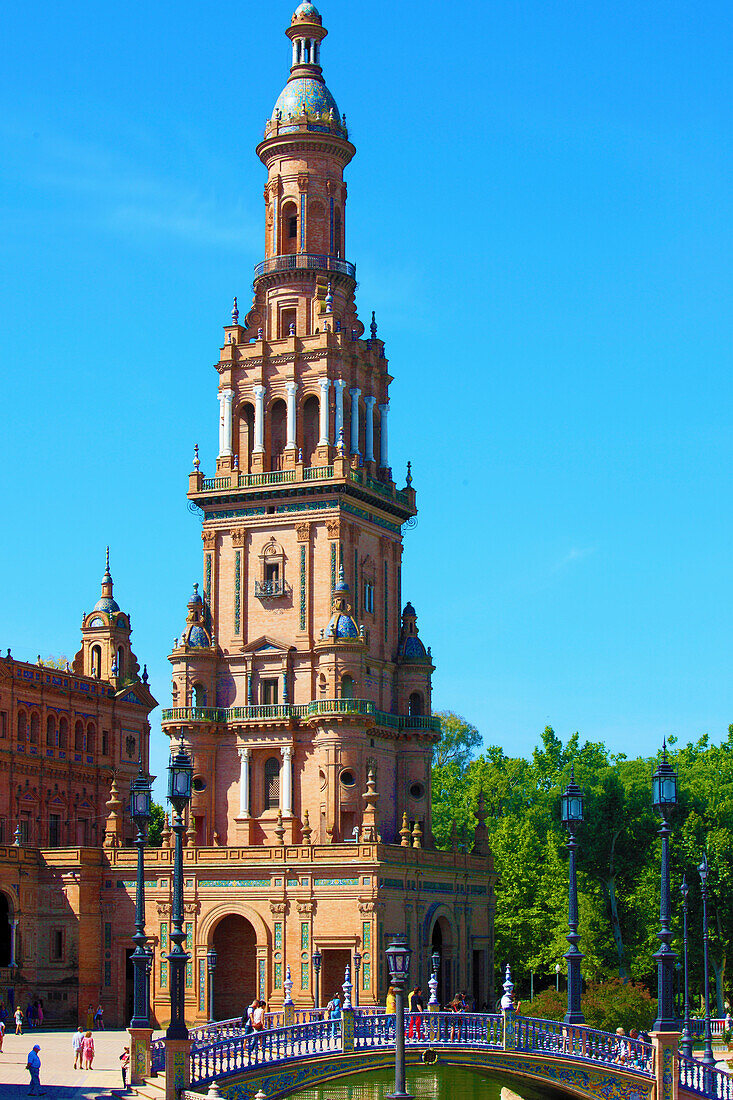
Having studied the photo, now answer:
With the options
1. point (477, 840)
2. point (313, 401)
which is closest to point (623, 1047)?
point (477, 840)

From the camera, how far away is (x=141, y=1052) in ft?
146

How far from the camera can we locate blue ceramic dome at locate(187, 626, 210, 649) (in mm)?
81000

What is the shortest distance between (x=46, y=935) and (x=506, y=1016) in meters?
32.2

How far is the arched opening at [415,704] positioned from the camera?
84.2 meters

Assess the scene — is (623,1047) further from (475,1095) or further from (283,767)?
(283,767)

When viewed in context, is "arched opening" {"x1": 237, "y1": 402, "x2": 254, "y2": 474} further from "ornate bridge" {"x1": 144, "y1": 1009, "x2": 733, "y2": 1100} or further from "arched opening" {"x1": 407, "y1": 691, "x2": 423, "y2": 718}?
"ornate bridge" {"x1": 144, "y1": 1009, "x2": 733, "y2": 1100}

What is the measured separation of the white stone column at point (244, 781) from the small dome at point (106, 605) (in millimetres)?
17962

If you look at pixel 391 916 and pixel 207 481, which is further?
pixel 207 481

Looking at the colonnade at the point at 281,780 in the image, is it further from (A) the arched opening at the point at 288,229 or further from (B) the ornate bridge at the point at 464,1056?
(B) the ornate bridge at the point at 464,1056

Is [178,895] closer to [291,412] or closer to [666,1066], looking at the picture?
[666,1066]

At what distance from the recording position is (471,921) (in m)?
80.4

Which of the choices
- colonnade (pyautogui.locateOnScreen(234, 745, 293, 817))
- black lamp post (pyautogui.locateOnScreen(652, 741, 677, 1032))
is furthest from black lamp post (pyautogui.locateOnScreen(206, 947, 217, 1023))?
black lamp post (pyautogui.locateOnScreen(652, 741, 677, 1032))

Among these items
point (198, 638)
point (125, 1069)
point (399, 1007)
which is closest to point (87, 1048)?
point (125, 1069)

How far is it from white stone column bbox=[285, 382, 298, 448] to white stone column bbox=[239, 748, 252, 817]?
14.3 m
